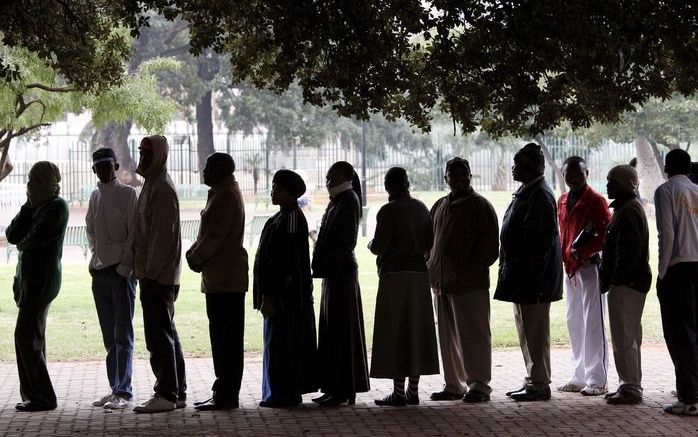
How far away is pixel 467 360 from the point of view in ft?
33.3

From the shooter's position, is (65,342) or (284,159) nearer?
(65,342)

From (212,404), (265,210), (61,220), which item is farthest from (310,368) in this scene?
(265,210)

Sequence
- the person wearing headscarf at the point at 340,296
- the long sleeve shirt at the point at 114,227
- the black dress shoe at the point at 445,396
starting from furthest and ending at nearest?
the black dress shoe at the point at 445,396
the long sleeve shirt at the point at 114,227
the person wearing headscarf at the point at 340,296

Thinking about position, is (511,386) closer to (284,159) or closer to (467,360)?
(467,360)

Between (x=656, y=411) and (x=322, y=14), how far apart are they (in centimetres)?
419

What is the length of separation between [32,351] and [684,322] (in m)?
5.27

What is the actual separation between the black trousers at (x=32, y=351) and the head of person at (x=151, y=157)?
1427mm

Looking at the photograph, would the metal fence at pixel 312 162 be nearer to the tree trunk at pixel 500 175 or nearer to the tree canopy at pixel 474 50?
the tree trunk at pixel 500 175

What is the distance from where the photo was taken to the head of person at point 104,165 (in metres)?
9.77

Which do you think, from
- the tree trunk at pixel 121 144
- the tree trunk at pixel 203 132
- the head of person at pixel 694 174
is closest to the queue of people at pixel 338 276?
the head of person at pixel 694 174

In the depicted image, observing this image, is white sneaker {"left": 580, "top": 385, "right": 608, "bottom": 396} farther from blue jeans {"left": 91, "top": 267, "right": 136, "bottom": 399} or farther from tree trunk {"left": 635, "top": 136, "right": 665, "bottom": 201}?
tree trunk {"left": 635, "top": 136, "right": 665, "bottom": 201}

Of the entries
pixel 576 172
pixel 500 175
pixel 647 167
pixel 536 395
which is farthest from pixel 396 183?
pixel 500 175

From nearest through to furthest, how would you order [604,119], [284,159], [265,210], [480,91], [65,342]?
1. [480,91]
2. [604,119]
3. [65,342]
4. [265,210]
5. [284,159]

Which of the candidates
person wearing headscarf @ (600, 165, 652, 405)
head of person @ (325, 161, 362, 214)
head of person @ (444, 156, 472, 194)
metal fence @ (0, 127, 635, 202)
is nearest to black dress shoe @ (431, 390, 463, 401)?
person wearing headscarf @ (600, 165, 652, 405)
